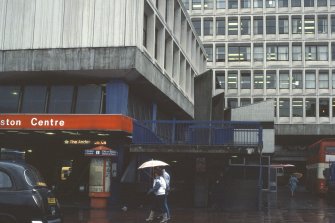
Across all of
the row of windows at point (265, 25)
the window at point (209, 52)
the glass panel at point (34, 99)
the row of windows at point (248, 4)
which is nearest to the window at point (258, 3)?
the row of windows at point (248, 4)

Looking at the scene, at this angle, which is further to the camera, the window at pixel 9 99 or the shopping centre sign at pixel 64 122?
the window at pixel 9 99

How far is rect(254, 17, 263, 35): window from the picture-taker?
199ft

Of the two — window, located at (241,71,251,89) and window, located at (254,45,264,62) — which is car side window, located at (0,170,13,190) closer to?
window, located at (241,71,251,89)

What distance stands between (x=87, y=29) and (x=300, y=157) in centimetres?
4173

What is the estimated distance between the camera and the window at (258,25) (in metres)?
60.7

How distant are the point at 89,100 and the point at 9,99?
4240mm

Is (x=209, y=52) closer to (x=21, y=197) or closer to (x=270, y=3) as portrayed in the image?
(x=270, y=3)

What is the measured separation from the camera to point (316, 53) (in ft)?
193

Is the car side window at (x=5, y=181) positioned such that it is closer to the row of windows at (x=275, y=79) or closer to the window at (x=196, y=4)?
the row of windows at (x=275, y=79)

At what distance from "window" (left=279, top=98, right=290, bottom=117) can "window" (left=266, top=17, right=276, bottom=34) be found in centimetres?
822

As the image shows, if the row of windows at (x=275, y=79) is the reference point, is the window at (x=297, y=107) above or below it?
below

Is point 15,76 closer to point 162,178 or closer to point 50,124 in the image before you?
point 50,124

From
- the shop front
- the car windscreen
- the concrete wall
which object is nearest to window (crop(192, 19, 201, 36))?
the concrete wall

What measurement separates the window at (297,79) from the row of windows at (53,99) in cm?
3953
